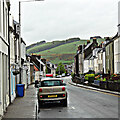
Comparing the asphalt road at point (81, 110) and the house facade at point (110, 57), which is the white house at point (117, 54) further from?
the asphalt road at point (81, 110)

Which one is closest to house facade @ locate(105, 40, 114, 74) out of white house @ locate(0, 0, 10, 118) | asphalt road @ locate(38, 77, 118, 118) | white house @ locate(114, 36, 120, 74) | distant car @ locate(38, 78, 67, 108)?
white house @ locate(114, 36, 120, 74)

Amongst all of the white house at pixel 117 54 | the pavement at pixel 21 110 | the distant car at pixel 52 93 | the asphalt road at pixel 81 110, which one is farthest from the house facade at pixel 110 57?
the distant car at pixel 52 93

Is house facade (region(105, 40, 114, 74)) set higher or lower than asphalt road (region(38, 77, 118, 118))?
higher

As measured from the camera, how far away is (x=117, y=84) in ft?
97.1

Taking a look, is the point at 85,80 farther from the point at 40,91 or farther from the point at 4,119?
the point at 4,119

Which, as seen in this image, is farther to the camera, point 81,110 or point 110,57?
point 110,57

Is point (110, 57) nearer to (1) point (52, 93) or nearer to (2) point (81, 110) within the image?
(1) point (52, 93)

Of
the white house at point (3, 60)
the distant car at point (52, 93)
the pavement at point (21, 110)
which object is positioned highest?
the white house at point (3, 60)

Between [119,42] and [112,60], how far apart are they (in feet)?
24.7

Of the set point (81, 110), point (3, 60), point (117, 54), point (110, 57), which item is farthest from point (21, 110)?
point (110, 57)

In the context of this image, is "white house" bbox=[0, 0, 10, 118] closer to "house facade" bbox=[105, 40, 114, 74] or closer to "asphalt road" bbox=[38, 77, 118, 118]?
"asphalt road" bbox=[38, 77, 118, 118]

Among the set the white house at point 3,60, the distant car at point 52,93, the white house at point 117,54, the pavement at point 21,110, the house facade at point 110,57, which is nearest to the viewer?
the white house at point 3,60

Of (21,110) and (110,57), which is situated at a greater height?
(110,57)

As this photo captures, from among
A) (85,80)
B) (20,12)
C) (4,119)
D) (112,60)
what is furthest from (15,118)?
(85,80)
